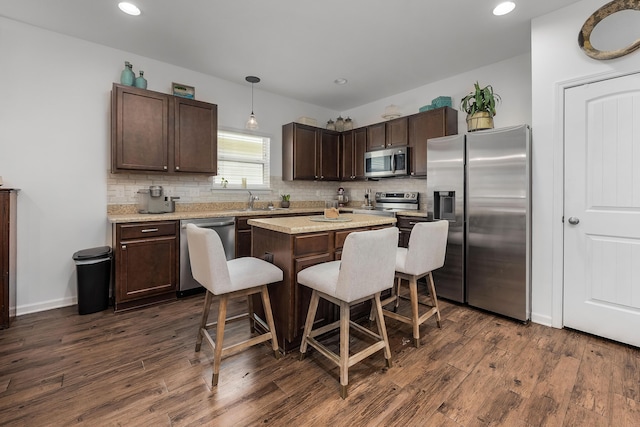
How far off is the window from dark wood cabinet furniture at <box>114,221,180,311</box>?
1.29 meters

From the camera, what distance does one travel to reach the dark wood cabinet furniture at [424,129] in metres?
3.81

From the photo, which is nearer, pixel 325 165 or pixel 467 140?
pixel 467 140

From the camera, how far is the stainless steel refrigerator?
2.65 meters

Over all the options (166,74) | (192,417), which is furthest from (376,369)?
(166,74)

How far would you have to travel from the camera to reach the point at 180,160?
3521 millimetres

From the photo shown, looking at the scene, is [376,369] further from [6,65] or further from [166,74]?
[6,65]

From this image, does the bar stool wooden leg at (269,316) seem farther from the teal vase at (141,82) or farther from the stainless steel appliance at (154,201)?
the teal vase at (141,82)

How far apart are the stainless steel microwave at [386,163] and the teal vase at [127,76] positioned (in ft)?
10.7

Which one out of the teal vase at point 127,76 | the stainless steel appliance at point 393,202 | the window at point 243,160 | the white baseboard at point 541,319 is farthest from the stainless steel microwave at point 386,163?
the teal vase at point 127,76

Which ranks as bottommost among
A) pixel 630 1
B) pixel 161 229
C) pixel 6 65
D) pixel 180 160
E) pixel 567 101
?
pixel 161 229

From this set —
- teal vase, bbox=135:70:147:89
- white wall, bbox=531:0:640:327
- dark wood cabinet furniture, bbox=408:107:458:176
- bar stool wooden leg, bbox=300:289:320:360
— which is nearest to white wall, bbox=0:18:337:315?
teal vase, bbox=135:70:147:89

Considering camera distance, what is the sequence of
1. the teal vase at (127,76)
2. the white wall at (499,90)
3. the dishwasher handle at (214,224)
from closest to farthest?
the teal vase at (127,76) → the dishwasher handle at (214,224) → the white wall at (499,90)

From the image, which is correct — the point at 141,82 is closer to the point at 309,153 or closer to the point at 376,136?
the point at 309,153

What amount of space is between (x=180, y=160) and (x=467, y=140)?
127 inches
